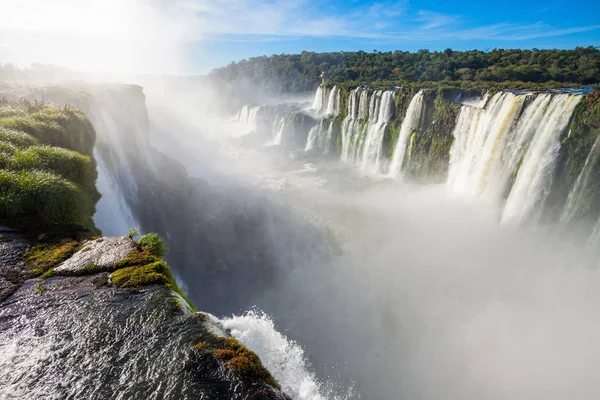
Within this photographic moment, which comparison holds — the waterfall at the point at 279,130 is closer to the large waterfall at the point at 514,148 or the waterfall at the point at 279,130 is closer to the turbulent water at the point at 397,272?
the turbulent water at the point at 397,272

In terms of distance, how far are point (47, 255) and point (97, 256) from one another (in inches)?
45.3

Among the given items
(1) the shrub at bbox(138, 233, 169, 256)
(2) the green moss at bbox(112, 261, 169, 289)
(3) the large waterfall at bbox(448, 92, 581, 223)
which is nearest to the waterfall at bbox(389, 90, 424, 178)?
(3) the large waterfall at bbox(448, 92, 581, 223)

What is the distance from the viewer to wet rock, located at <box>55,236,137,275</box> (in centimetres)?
746

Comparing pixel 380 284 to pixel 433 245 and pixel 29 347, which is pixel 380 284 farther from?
pixel 29 347

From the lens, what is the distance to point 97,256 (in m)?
7.90

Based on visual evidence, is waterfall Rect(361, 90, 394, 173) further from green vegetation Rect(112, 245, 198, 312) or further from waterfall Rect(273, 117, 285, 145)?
green vegetation Rect(112, 245, 198, 312)

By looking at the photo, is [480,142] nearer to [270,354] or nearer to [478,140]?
[478,140]

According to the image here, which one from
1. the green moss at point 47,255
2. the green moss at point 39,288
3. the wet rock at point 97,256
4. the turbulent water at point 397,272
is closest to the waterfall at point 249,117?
the turbulent water at point 397,272

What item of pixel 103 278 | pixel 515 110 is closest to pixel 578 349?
pixel 515 110

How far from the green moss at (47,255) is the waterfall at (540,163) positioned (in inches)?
1043

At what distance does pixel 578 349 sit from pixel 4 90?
38.6 meters

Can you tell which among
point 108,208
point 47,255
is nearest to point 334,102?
point 108,208

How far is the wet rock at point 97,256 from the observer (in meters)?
7.46

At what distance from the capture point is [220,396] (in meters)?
4.95
